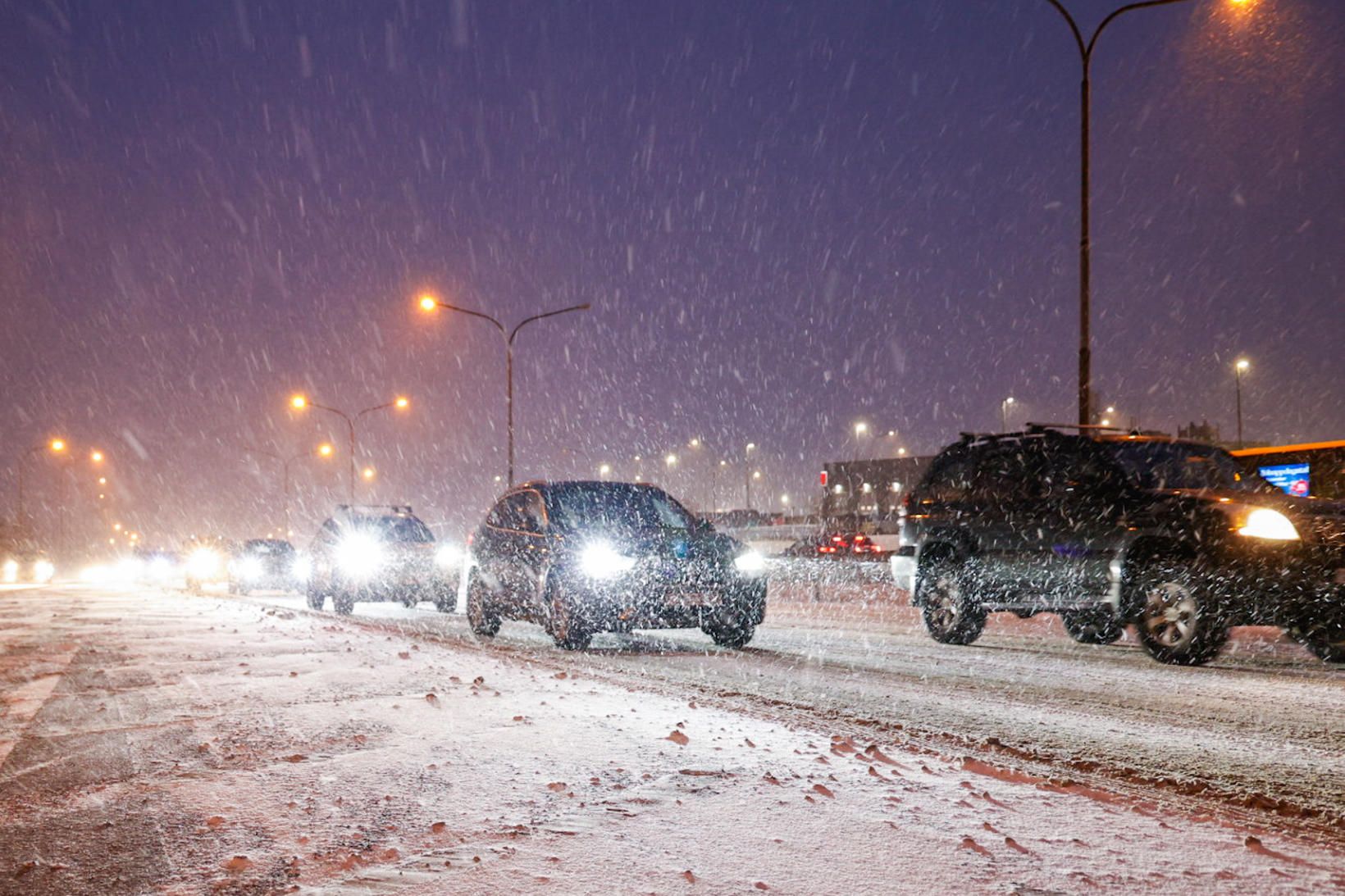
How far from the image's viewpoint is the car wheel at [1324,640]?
30.3 feet

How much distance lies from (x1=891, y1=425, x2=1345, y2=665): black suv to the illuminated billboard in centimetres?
469

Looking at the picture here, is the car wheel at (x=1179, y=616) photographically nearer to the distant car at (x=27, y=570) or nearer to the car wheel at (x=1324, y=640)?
the car wheel at (x=1324, y=640)

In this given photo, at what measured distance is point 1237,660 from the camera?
33.1ft

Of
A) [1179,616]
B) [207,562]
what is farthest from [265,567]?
[1179,616]

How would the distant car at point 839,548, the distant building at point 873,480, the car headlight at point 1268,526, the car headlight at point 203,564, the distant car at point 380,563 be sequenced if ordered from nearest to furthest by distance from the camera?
1. the car headlight at point 1268,526
2. the distant car at point 380,563
3. the car headlight at point 203,564
4. the distant car at point 839,548
5. the distant building at point 873,480

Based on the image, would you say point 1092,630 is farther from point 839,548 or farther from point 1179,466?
point 839,548

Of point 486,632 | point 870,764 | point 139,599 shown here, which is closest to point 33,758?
point 870,764

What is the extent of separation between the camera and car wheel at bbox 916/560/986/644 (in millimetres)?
11641

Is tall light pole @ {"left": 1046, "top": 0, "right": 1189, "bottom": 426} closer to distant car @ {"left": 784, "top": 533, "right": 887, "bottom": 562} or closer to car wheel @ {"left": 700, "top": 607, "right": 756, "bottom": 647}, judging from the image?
car wheel @ {"left": 700, "top": 607, "right": 756, "bottom": 647}

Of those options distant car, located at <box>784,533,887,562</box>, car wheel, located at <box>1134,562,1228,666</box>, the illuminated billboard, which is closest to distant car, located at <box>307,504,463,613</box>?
car wheel, located at <box>1134,562,1228,666</box>

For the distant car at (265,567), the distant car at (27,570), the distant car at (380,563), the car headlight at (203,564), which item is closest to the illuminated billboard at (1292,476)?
the distant car at (380,563)

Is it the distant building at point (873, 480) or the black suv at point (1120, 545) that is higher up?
the distant building at point (873, 480)

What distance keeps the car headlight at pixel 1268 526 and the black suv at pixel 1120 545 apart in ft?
0.03

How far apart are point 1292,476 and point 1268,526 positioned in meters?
7.37
